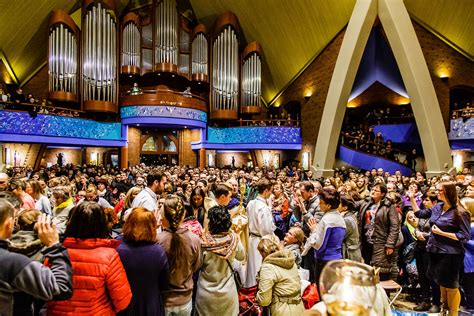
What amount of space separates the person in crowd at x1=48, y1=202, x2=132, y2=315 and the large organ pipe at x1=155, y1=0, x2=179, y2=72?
50.4 ft

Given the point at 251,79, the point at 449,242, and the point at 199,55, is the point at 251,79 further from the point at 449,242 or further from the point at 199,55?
the point at 449,242

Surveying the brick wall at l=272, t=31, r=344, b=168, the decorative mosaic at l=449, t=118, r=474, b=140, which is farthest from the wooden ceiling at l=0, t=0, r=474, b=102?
the decorative mosaic at l=449, t=118, r=474, b=140

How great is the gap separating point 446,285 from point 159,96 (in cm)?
1395

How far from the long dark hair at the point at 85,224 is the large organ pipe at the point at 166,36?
50.2 feet

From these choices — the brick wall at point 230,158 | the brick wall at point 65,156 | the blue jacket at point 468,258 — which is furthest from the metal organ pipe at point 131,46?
the blue jacket at point 468,258

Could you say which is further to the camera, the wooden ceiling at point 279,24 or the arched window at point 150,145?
the arched window at point 150,145

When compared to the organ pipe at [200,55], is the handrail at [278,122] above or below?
below

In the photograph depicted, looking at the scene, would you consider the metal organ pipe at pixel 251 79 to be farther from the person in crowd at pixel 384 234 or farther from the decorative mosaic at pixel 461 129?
the person in crowd at pixel 384 234

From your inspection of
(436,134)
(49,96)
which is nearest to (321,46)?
(436,134)

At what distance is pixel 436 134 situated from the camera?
1226 cm

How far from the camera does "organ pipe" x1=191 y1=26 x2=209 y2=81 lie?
17.2 meters

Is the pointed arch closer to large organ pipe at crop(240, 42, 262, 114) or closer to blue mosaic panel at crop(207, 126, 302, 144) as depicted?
blue mosaic panel at crop(207, 126, 302, 144)

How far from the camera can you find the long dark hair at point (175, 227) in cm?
237

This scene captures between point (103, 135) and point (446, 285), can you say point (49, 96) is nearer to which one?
point (103, 135)
